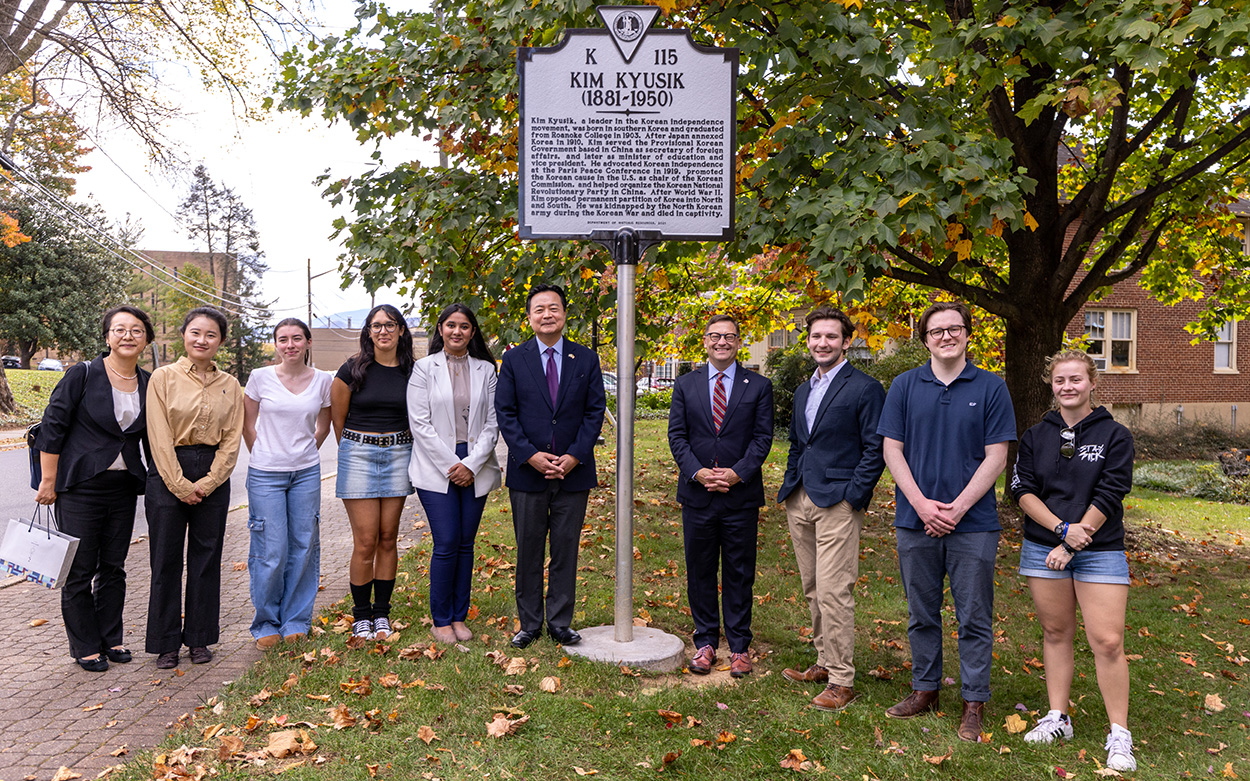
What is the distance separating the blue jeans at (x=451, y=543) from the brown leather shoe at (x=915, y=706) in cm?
264

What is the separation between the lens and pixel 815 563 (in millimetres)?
5266

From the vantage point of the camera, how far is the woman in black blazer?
535cm

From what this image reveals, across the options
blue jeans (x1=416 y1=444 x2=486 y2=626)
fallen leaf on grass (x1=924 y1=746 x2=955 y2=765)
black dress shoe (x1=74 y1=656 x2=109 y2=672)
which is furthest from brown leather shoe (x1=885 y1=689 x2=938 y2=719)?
black dress shoe (x1=74 y1=656 x2=109 y2=672)

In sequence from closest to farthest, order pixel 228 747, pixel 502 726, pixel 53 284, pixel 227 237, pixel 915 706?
pixel 228 747, pixel 502 726, pixel 915 706, pixel 53 284, pixel 227 237

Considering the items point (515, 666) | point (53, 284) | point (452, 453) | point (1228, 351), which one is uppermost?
point (53, 284)

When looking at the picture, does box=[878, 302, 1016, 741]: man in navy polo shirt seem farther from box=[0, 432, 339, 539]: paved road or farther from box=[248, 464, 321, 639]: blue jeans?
box=[0, 432, 339, 539]: paved road

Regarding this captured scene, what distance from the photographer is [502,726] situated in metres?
4.38

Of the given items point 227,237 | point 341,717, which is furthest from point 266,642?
point 227,237

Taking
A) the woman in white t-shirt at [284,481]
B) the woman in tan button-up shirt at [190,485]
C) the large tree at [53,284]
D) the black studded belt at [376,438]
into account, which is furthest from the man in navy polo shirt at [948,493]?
the large tree at [53,284]

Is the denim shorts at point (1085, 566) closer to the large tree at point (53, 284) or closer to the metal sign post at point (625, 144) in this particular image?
the metal sign post at point (625, 144)

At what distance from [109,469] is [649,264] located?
13.2 feet

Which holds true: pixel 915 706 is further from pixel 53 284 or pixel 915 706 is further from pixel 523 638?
pixel 53 284

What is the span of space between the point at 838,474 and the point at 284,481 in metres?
3.46

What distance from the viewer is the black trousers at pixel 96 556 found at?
5363 millimetres
